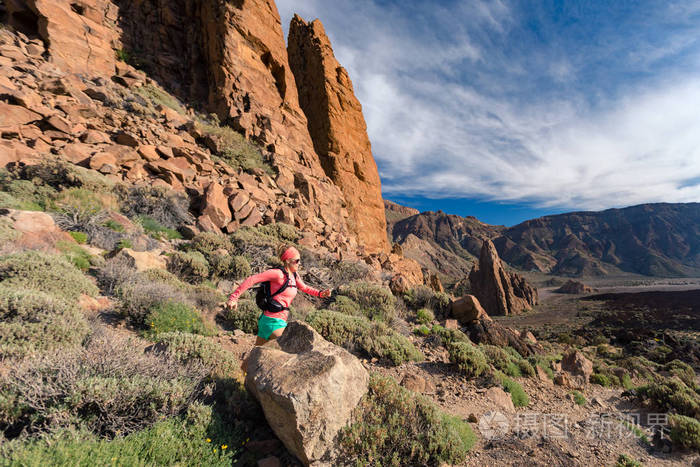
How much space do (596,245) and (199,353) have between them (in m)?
238

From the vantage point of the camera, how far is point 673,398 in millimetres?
6125

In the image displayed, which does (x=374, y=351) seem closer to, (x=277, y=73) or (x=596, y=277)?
(x=277, y=73)

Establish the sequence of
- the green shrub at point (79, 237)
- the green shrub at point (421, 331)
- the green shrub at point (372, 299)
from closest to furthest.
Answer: the green shrub at point (79, 237) < the green shrub at point (421, 331) < the green shrub at point (372, 299)

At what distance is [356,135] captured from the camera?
24250 mm

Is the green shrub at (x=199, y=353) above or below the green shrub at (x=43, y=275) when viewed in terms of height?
below

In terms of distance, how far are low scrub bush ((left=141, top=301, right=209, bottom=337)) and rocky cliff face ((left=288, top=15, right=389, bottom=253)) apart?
51.3 feet

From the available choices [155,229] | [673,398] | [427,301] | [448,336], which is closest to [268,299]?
→ [448,336]

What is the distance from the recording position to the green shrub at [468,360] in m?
5.25

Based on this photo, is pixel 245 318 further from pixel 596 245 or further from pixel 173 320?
pixel 596 245

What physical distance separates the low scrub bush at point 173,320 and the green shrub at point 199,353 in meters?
0.82

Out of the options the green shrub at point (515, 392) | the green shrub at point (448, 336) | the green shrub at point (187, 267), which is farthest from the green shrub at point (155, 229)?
the green shrub at point (515, 392)

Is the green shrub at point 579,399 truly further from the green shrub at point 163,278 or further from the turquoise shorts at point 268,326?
the green shrub at point 163,278

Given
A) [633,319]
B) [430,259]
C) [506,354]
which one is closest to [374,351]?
[506,354]

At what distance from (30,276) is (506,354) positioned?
8881mm
